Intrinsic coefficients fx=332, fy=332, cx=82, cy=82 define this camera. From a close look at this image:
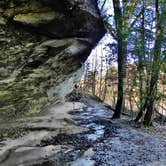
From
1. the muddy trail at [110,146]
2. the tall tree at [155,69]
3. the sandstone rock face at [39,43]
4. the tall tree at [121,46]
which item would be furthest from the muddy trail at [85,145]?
the sandstone rock face at [39,43]

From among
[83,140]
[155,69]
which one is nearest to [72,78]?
[155,69]

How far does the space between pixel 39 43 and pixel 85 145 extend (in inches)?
128

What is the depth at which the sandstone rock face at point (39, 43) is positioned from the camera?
892cm

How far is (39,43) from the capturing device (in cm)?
975

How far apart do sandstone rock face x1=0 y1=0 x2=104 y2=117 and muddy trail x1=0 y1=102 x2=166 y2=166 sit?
1476 mm

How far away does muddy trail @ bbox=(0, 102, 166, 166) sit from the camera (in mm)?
7949

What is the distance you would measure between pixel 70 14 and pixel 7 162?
14.8ft

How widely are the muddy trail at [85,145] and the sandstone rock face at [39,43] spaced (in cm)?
148

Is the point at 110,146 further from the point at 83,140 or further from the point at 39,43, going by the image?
the point at 39,43

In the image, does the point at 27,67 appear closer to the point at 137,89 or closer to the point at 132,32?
the point at 132,32

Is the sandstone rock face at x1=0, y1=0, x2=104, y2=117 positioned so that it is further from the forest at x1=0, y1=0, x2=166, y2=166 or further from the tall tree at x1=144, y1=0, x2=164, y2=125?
the tall tree at x1=144, y1=0, x2=164, y2=125

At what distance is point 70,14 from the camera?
31.5 feet

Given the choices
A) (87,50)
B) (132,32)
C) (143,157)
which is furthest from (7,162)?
(132,32)

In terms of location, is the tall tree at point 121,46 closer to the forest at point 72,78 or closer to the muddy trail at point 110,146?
the forest at point 72,78
